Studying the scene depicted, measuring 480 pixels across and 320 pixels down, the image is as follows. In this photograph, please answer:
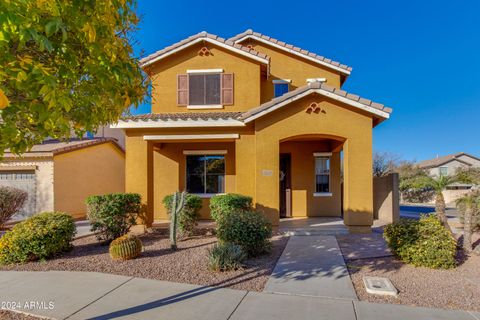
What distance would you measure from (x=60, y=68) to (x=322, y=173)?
11.5 metres

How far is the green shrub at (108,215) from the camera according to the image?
872cm

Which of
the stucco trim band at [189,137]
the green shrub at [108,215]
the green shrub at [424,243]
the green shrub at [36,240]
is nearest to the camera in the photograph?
the green shrub at [424,243]

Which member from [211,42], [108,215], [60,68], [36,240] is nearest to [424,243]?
[60,68]

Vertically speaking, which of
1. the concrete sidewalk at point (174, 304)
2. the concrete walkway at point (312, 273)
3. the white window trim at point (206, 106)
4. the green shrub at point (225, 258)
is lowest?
the concrete walkway at point (312, 273)

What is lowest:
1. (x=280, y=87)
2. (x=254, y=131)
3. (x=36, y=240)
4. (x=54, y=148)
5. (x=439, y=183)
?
(x=36, y=240)

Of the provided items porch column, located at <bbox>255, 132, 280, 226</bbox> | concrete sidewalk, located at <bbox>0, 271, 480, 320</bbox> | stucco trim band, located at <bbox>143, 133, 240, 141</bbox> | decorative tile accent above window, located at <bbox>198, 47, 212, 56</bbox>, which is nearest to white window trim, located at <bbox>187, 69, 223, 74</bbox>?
decorative tile accent above window, located at <bbox>198, 47, 212, 56</bbox>

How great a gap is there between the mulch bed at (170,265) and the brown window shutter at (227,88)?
20.9 ft

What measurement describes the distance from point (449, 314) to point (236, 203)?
19.6 ft

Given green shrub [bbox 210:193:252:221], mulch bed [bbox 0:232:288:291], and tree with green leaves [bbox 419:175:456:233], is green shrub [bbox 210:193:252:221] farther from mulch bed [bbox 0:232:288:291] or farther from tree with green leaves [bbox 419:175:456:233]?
tree with green leaves [bbox 419:175:456:233]

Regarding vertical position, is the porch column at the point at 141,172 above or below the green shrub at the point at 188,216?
above

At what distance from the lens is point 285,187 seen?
13.2m

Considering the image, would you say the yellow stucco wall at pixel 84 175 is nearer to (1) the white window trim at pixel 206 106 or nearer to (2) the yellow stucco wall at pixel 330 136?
(1) the white window trim at pixel 206 106

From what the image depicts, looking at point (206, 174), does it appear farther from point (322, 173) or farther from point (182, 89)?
point (322, 173)

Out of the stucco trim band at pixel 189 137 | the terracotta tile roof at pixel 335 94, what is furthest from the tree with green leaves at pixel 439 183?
the stucco trim band at pixel 189 137
